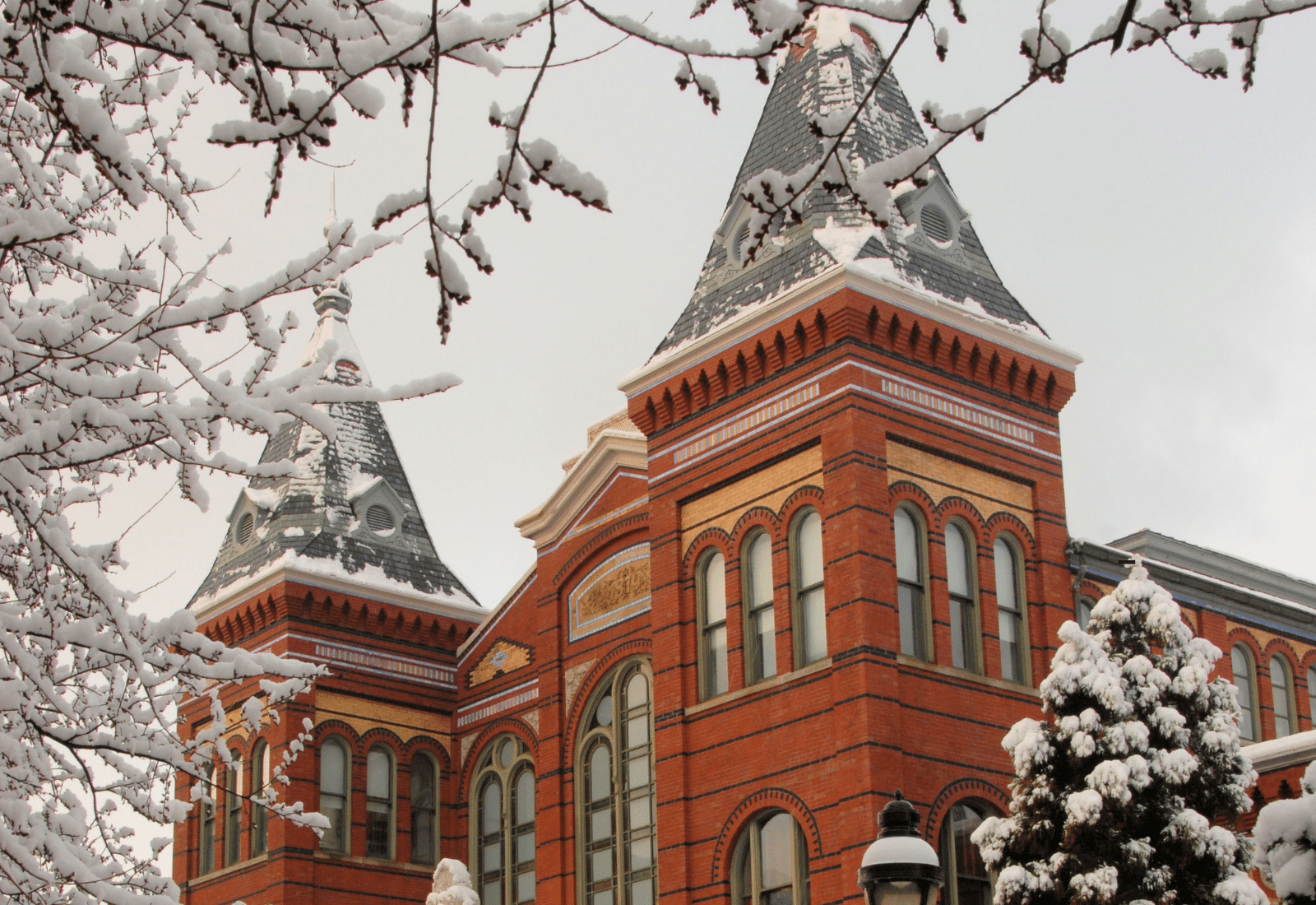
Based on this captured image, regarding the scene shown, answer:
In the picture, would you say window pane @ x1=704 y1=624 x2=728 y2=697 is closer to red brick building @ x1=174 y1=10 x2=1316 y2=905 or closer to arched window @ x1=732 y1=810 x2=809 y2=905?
red brick building @ x1=174 y1=10 x2=1316 y2=905

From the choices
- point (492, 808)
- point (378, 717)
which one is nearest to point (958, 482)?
point (492, 808)

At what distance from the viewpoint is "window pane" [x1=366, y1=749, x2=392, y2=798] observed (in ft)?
99.8

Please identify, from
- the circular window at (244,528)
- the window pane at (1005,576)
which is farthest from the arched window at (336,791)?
the window pane at (1005,576)

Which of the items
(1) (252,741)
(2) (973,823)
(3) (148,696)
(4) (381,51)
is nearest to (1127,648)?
(2) (973,823)

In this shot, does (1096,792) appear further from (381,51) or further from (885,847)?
(381,51)

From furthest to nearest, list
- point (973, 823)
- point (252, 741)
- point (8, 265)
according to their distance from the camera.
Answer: point (252, 741) → point (973, 823) → point (8, 265)

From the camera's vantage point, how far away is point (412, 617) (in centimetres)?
3152

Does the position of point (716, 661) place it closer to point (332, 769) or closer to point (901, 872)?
point (332, 769)

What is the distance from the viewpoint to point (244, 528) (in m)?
32.7

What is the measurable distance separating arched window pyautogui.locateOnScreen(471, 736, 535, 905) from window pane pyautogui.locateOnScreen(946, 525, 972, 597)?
9645 mm

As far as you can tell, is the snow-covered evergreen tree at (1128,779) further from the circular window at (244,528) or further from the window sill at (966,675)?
the circular window at (244,528)

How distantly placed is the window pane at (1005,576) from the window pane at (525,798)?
9.91 metres

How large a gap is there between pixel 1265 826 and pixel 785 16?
8038 millimetres

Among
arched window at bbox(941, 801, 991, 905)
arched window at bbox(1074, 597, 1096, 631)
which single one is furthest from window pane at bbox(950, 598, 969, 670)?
arched window at bbox(1074, 597, 1096, 631)
